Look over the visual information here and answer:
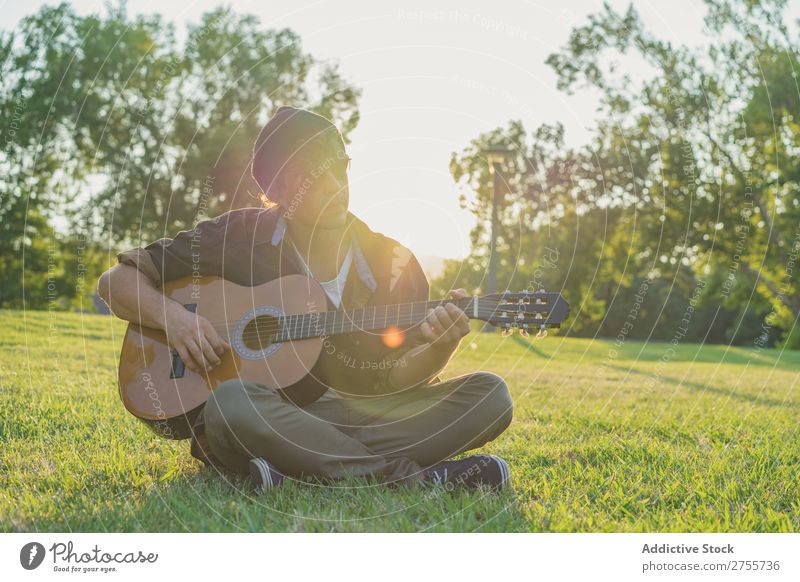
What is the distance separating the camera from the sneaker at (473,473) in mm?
3553

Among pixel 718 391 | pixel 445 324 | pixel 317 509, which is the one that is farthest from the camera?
pixel 718 391

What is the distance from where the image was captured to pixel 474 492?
3506 millimetres

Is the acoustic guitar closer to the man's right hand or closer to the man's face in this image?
the man's right hand

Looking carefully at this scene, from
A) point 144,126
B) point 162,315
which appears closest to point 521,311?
point 162,315

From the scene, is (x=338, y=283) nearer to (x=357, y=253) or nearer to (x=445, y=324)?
(x=357, y=253)

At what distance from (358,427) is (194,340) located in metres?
1.02

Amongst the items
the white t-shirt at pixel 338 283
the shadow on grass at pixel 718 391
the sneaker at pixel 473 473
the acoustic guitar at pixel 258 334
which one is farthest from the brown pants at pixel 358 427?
the shadow on grass at pixel 718 391

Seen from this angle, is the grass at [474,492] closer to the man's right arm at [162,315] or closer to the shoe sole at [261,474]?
the shoe sole at [261,474]

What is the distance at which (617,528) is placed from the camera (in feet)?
10.3

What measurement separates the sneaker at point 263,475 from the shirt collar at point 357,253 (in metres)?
1.22

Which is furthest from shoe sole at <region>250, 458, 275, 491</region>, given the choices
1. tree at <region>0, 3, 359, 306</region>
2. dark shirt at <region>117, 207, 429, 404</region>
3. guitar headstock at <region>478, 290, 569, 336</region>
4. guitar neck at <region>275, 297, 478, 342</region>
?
tree at <region>0, 3, 359, 306</region>

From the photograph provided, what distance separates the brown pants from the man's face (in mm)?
1053
